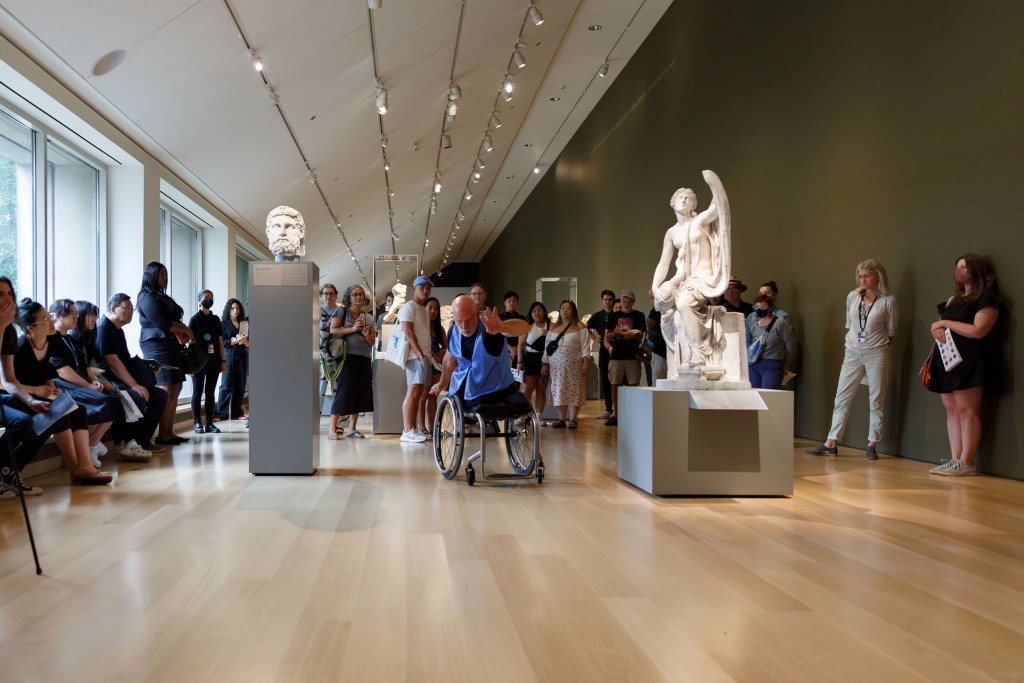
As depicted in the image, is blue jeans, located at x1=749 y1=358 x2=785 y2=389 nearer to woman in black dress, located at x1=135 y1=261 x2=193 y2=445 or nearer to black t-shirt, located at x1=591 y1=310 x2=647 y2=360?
black t-shirt, located at x1=591 y1=310 x2=647 y2=360

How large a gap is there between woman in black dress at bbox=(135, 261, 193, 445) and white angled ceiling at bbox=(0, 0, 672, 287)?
4.78 ft

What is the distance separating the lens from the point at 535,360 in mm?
9711

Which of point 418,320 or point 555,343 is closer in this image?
point 418,320

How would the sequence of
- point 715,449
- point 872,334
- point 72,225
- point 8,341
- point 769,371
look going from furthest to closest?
point 72,225 → point 769,371 → point 872,334 → point 715,449 → point 8,341

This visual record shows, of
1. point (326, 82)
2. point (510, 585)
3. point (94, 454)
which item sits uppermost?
point (326, 82)

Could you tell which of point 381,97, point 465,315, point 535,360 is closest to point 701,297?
point 465,315

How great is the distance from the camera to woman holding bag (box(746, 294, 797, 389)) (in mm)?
7707

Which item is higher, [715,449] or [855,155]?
[855,155]

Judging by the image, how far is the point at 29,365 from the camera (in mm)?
4988

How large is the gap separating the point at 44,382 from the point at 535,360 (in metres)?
5.57

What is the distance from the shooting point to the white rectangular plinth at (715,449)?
15.8 feet

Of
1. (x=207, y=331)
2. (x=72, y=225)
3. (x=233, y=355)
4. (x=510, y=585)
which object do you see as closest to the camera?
(x=510, y=585)

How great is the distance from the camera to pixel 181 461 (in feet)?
21.1

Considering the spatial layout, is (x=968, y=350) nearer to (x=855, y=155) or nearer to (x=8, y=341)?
(x=855, y=155)
